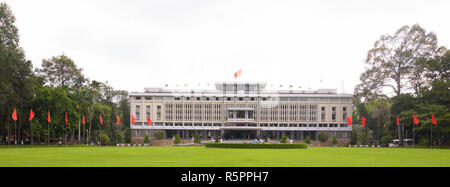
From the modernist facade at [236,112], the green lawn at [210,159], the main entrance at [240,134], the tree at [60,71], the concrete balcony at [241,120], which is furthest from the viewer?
the main entrance at [240,134]

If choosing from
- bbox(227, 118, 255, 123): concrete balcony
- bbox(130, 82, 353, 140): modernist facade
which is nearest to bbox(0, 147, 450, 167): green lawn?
bbox(227, 118, 255, 123): concrete balcony

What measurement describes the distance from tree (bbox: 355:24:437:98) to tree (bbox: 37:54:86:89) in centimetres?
4947

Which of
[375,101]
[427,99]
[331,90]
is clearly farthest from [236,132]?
[427,99]

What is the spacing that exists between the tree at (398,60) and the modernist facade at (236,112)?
24900 millimetres

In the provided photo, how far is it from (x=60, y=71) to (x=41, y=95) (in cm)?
1451

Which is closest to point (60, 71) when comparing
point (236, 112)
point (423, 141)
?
point (236, 112)

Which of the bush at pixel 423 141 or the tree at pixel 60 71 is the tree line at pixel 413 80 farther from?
the tree at pixel 60 71

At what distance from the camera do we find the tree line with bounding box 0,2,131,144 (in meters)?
47.3

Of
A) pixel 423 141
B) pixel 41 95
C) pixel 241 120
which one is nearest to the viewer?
pixel 41 95

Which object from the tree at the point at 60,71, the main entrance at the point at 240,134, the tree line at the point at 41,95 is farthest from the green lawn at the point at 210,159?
the main entrance at the point at 240,134

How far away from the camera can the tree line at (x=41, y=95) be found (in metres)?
47.3

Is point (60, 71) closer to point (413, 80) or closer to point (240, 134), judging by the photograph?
point (240, 134)

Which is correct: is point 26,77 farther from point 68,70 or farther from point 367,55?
point 367,55

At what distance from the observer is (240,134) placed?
90.1 meters
